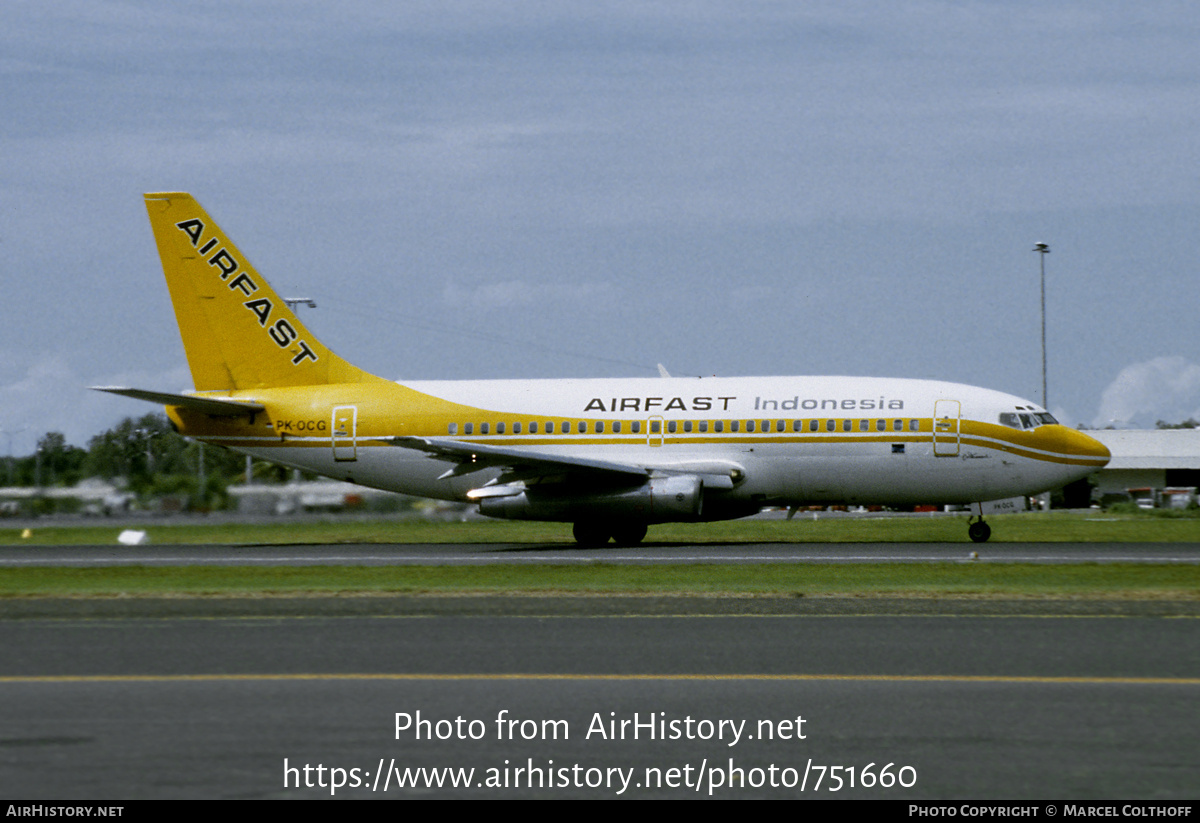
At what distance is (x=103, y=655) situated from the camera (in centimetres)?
1227

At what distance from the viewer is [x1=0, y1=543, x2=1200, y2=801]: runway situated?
7238 millimetres

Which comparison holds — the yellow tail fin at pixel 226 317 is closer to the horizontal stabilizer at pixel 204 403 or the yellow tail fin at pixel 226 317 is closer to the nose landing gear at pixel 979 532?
the horizontal stabilizer at pixel 204 403

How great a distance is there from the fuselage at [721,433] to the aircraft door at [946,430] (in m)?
0.02

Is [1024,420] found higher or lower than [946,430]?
higher

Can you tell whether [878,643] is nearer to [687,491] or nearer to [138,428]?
[687,491]

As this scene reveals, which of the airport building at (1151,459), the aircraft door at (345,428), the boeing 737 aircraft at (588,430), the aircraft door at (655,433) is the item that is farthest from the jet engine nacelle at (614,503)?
the airport building at (1151,459)

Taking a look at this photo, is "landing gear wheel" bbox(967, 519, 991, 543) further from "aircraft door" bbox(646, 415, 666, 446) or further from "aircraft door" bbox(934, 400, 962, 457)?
"aircraft door" bbox(646, 415, 666, 446)

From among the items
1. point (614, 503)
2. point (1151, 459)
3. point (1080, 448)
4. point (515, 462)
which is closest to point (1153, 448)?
point (1151, 459)

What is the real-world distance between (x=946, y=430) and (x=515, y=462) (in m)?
10.2

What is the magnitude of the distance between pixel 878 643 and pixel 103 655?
272 inches

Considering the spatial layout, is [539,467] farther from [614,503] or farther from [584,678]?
[584,678]

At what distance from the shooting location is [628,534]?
35.2 m

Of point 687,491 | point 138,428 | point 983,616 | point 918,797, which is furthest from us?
point 138,428

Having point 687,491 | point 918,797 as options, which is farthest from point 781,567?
point 918,797
